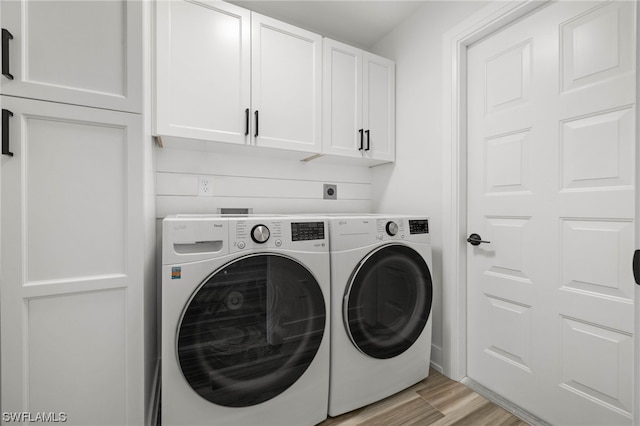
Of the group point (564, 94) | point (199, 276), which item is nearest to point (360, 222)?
point (199, 276)

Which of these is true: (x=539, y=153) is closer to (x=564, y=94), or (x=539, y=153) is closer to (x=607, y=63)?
(x=564, y=94)

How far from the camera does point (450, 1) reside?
1722 millimetres

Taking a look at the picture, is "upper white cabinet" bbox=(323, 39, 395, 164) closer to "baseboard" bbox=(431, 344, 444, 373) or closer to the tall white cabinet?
the tall white cabinet

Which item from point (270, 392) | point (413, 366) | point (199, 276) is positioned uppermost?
point (199, 276)

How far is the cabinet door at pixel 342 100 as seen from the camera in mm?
1863

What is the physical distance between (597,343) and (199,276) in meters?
1.71

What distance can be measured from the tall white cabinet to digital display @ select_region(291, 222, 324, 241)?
0.61m

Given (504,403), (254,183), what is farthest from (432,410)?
(254,183)

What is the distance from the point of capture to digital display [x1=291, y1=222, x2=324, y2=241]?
4.26 feet

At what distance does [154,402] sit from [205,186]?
1.20 metres

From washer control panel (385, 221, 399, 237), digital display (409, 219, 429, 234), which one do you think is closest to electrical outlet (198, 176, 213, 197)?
washer control panel (385, 221, 399, 237)

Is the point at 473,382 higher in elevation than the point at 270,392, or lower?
lower

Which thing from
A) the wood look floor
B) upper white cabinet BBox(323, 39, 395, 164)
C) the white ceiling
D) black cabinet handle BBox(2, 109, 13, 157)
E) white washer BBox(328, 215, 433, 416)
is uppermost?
the white ceiling

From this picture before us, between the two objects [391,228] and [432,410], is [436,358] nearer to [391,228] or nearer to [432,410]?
[432,410]
